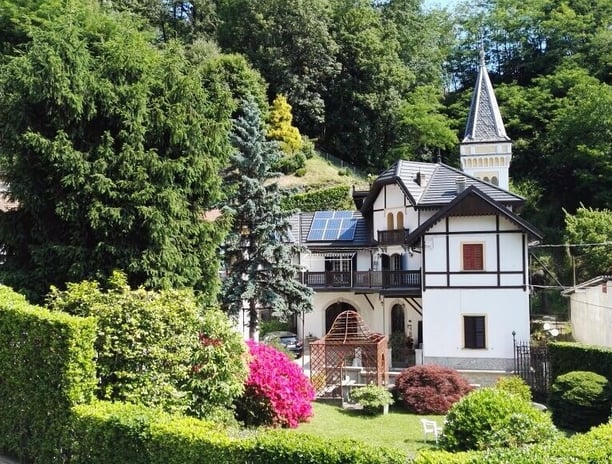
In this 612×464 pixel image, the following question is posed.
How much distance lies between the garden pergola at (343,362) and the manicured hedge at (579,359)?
19.4 ft

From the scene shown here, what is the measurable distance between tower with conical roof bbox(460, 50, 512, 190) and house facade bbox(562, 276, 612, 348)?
1048 centimetres

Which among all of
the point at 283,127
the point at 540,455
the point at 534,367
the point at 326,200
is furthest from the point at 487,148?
the point at 540,455

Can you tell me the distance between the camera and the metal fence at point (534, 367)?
19.6 meters

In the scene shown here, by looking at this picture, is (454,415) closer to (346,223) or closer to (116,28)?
(116,28)

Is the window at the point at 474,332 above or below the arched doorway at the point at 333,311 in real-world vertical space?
below

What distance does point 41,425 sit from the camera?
9617 mm

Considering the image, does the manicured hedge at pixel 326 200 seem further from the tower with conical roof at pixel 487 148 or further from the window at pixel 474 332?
the window at pixel 474 332

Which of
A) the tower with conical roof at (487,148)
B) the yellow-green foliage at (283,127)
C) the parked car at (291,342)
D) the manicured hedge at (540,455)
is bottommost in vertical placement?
the manicured hedge at (540,455)

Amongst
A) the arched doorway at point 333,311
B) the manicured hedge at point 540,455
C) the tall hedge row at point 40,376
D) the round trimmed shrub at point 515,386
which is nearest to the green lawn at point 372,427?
the round trimmed shrub at point 515,386

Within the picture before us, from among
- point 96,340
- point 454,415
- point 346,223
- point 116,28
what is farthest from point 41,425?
point 346,223

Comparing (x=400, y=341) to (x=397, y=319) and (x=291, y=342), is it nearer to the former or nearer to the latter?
(x=397, y=319)

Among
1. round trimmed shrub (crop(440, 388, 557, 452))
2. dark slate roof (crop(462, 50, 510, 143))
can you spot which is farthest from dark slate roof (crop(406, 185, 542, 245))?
dark slate roof (crop(462, 50, 510, 143))

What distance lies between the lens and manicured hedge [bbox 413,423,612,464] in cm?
653

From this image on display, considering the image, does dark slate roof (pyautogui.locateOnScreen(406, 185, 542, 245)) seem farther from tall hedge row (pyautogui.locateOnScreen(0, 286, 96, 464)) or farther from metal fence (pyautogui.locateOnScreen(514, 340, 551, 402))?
tall hedge row (pyautogui.locateOnScreen(0, 286, 96, 464))
